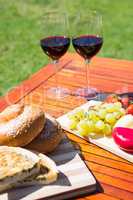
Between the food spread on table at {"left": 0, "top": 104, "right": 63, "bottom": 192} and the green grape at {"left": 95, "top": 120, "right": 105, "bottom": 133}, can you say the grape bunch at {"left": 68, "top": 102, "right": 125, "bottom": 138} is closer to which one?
the green grape at {"left": 95, "top": 120, "right": 105, "bottom": 133}

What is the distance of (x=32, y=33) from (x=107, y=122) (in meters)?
4.17

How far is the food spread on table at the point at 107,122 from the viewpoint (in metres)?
1.48

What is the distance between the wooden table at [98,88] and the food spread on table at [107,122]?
4 cm

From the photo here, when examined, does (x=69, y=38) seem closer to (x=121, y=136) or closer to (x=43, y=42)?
(x=43, y=42)

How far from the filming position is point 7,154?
1.34 meters

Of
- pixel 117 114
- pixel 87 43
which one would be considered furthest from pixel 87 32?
pixel 117 114

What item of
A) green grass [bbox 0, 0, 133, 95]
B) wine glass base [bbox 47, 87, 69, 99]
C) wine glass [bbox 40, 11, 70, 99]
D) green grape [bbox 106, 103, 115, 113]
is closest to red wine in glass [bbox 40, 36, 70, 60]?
wine glass [bbox 40, 11, 70, 99]

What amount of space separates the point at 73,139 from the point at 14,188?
375 mm

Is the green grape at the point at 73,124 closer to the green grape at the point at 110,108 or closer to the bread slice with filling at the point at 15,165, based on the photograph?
the green grape at the point at 110,108

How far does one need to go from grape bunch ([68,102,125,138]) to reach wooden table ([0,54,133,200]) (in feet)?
0.13

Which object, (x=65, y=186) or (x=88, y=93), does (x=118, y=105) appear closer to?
(x=88, y=93)

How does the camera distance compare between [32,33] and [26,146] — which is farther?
[32,33]

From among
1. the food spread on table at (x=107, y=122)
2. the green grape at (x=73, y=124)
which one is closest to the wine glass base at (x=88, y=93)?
the food spread on table at (x=107, y=122)

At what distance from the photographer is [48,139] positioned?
144cm
